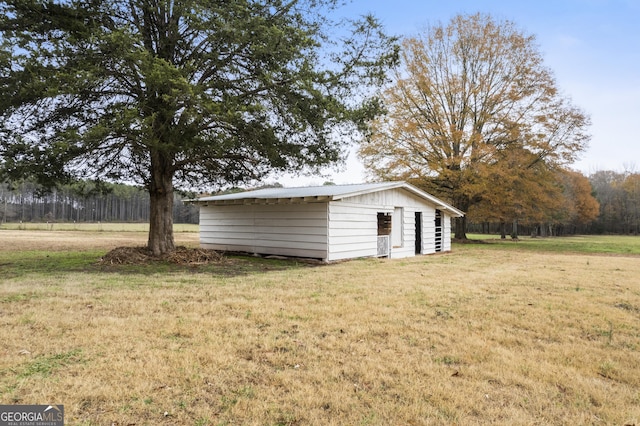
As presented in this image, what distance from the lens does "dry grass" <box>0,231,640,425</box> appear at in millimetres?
2629

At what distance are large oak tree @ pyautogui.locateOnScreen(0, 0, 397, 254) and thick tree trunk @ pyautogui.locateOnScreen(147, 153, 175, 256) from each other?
0.04m

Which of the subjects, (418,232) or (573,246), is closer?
(418,232)

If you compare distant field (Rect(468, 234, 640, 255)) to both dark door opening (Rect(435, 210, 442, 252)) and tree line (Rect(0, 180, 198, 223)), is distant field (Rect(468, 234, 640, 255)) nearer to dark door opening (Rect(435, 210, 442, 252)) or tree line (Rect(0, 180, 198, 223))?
dark door opening (Rect(435, 210, 442, 252))

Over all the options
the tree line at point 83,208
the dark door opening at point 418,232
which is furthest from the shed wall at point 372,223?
the tree line at point 83,208

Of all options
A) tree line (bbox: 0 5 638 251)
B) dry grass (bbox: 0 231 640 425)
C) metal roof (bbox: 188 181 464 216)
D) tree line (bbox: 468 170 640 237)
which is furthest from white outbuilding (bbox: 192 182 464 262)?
tree line (bbox: 468 170 640 237)

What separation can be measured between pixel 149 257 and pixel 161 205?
5.58ft

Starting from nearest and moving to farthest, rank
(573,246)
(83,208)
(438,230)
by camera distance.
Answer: (438,230), (573,246), (83,208)


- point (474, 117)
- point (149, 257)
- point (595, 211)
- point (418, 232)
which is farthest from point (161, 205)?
point (595, 211)

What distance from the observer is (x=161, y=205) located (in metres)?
12.1

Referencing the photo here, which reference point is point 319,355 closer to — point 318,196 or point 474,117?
point 318,196

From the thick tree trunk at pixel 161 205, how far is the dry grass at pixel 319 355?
5.20m

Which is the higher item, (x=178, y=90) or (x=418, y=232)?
(x=178, y=90)

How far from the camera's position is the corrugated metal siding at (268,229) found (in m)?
12.5

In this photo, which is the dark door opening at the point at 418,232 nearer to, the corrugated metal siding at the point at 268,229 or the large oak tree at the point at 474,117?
the large oak tree at the point at 474,117
